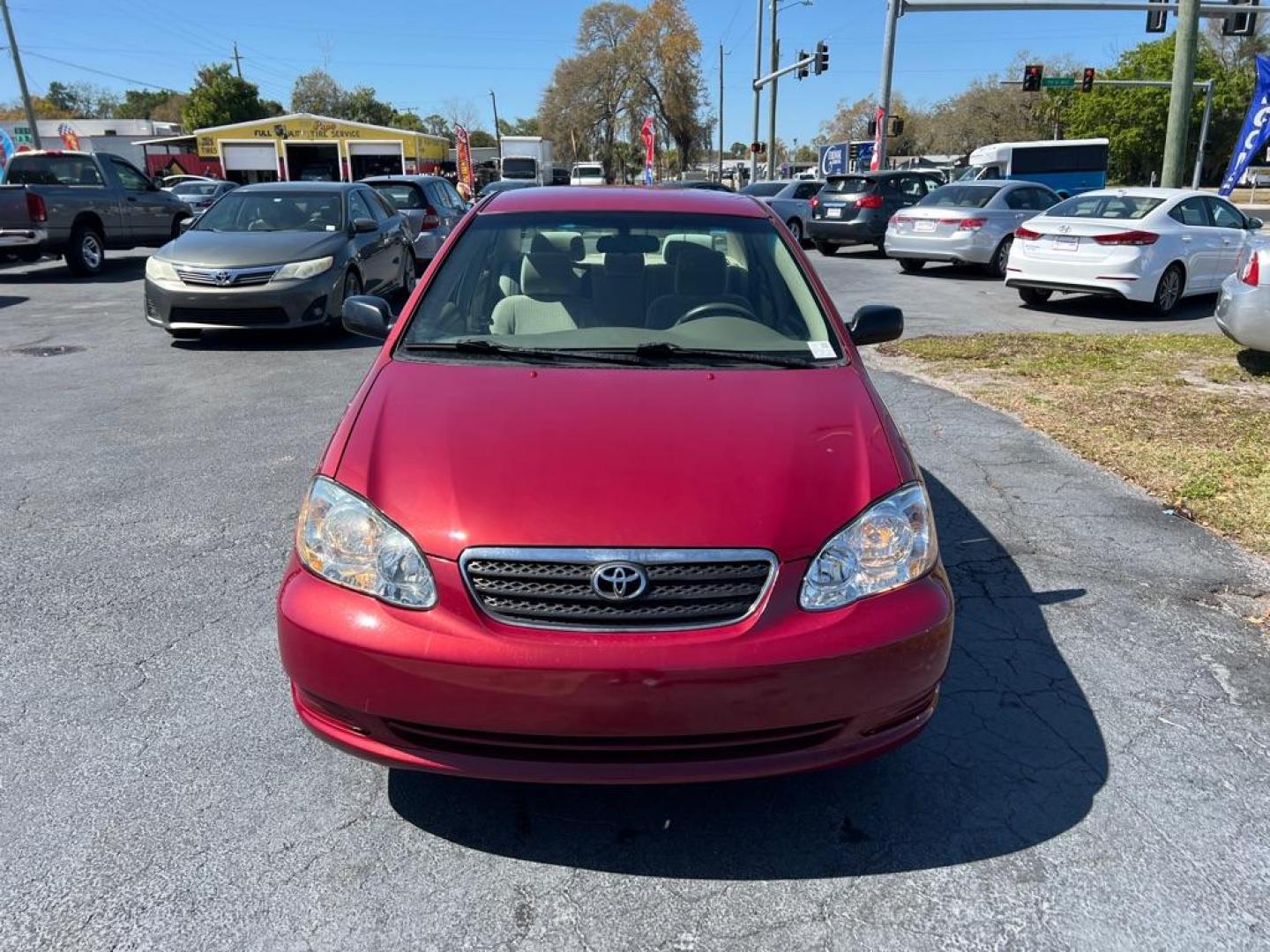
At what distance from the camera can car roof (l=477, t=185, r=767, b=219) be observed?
4066mm

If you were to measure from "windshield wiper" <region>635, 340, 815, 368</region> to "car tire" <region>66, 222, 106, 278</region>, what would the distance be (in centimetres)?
1562

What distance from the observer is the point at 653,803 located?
106 inches

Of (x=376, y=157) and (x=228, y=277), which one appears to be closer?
(x=228, y=277)

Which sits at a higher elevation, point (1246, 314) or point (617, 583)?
point (617, 583)

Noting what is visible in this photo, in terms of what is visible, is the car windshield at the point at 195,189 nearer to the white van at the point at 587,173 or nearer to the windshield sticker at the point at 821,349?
the white van at the point at 587,173

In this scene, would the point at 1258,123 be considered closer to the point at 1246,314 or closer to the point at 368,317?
the point at 1246,314

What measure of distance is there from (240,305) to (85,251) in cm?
895

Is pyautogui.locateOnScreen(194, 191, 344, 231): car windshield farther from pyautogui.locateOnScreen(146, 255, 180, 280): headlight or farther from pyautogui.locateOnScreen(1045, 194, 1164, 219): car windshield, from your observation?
pyautogui.locateOnScreen(1045, 194, 1164, 219): car windshield

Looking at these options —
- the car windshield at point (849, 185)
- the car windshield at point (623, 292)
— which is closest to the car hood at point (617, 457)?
the car windshield at point (623, 292)

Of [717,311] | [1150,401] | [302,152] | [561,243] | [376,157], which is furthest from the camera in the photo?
[376,157]

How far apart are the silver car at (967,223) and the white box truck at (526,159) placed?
31.9 m

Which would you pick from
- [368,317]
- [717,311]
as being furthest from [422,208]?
[717,311]

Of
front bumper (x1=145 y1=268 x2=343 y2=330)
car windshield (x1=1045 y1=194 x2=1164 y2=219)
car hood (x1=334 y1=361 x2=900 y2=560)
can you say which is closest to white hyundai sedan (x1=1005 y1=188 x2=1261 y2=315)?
car windshield (x1=1045 y1=194 x2=1164 y2=219)

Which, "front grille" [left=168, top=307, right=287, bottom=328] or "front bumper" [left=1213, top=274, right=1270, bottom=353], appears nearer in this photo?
"front bumper" [left=1213, top=274, right=1270, bottom=353]
